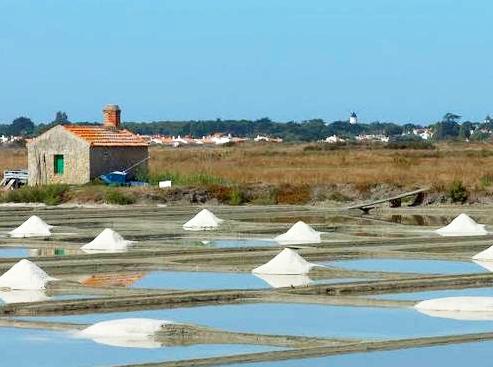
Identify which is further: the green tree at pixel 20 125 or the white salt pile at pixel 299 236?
the green tree at pixel 20 125

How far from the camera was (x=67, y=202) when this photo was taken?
1825 cm

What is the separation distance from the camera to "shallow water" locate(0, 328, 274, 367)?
5.52 meters

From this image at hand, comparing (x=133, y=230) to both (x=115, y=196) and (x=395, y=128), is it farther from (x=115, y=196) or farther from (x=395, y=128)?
(x=395, y=128)

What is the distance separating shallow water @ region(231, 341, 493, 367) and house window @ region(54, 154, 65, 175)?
14.6m

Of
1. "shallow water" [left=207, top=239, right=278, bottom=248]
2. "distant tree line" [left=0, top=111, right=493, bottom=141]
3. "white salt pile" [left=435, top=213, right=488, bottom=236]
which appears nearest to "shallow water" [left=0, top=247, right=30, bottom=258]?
"shallow water" [left=207, top=239, right=278, bottom=248]

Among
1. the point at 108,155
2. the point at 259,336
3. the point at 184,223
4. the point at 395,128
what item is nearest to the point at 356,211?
the point at 184,223

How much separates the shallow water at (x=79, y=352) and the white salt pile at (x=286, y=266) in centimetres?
303

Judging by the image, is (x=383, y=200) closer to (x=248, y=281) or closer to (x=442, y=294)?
(x=248, y=281)

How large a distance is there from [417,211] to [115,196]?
4.09 meters

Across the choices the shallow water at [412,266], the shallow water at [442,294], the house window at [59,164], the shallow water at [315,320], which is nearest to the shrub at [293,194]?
the house window at [59,164]

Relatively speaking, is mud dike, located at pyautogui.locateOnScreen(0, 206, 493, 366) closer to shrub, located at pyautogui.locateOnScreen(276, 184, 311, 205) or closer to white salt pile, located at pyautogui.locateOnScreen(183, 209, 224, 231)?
white salt pile, located at pyautogui.locateOnScreen(183, 209, 224, 231)

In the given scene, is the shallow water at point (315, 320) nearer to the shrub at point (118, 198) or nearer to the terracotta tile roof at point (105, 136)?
the shrub at point (118, 198)

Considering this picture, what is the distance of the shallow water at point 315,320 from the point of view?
6.37 meters

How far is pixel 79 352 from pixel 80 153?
1391 centimetres
